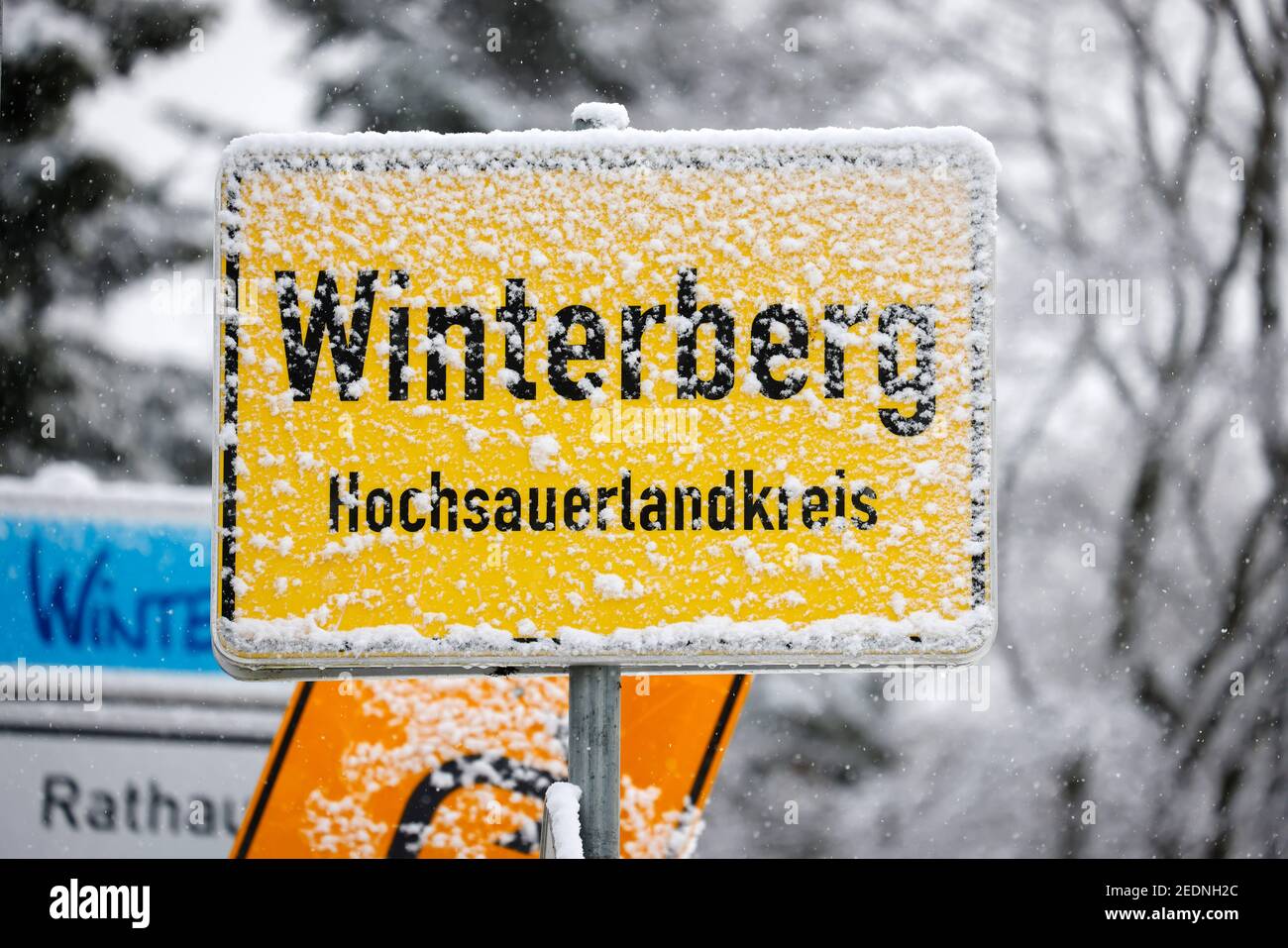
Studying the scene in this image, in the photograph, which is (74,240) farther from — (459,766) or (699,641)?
(699,641)

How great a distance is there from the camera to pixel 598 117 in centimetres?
119

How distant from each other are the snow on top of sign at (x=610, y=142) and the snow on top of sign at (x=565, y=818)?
26.6 inches

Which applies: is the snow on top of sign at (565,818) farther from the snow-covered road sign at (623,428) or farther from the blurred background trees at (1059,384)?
the blurred background trees at (1059,384)

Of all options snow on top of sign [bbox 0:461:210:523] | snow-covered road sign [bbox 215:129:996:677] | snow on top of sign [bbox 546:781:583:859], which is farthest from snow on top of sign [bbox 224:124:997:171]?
snow on top of sign [bbox 0:461:210:523]

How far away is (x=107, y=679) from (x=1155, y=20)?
26.2 feet

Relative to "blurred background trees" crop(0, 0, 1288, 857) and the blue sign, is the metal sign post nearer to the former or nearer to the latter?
the blue sign

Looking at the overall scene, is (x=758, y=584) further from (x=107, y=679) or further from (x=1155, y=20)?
(x=1155, y=20)

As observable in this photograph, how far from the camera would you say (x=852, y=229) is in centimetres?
113

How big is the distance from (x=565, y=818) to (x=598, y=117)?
2.47ft

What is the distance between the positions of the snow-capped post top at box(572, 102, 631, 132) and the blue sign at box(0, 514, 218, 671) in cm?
142

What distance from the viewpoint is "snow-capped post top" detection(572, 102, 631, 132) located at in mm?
1188

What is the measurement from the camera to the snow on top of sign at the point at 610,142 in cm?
114

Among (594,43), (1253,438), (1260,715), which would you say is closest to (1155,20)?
(1253,438)
